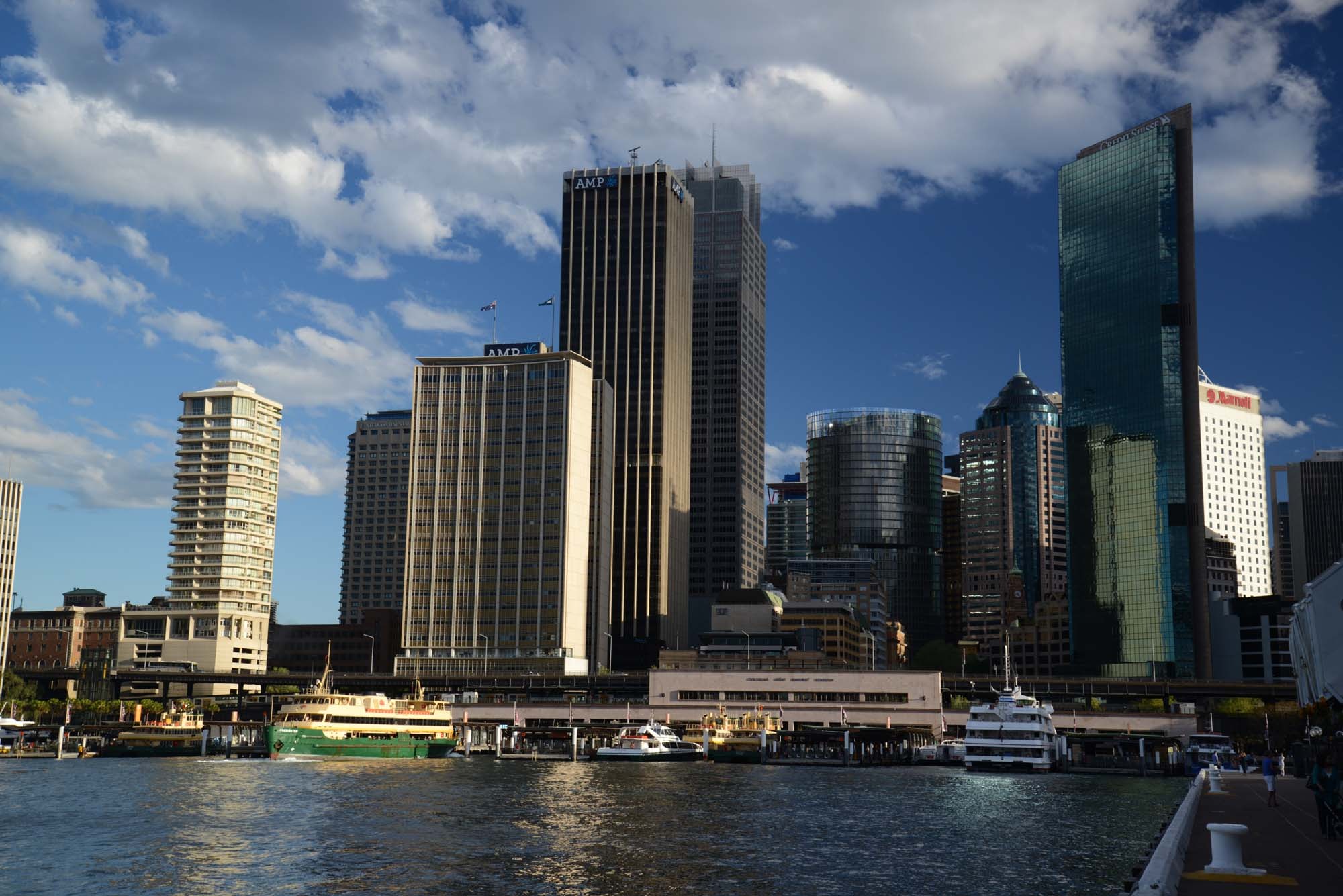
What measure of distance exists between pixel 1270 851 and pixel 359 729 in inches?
5852

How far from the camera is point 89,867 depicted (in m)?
61.6

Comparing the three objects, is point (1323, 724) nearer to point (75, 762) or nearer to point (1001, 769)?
point (1001, 769)

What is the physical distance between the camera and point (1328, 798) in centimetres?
4847

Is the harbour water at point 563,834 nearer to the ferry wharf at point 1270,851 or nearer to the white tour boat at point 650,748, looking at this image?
the ferry wharf at point 1270,851

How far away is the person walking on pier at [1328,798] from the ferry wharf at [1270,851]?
62 centimetres

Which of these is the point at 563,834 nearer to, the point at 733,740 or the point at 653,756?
the point at 653,756

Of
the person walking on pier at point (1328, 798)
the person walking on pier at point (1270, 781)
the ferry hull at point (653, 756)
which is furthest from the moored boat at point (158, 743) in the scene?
the person walking on pier at point (1328, 798)

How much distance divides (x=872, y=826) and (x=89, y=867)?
45113 mm

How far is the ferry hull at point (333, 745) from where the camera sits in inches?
6668

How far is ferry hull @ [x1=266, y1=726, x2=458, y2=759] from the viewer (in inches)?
6668

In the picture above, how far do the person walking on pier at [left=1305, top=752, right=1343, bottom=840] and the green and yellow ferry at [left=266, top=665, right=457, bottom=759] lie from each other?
141232 millimetres

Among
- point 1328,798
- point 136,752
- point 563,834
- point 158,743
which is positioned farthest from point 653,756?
point 1328,798

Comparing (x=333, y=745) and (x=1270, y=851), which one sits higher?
(x=1270, y=851)

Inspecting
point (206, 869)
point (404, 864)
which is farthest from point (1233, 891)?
point (206, 869)
